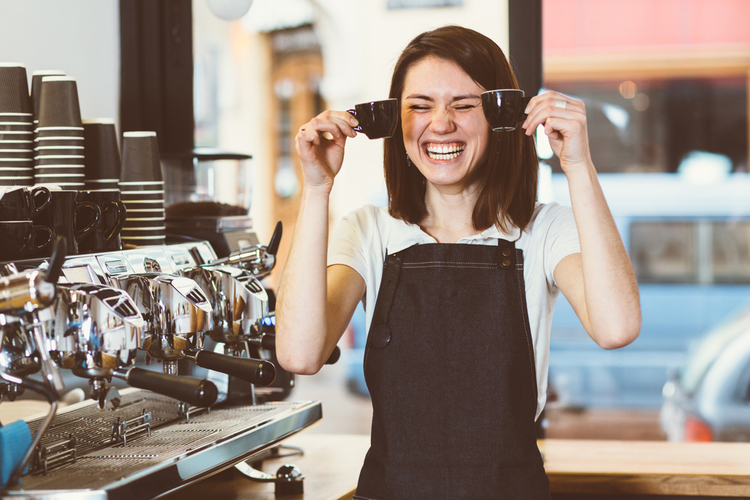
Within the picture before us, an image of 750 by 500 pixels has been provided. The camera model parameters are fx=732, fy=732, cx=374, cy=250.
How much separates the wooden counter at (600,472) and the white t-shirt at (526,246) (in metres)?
0.44

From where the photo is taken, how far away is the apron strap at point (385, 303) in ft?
3.97

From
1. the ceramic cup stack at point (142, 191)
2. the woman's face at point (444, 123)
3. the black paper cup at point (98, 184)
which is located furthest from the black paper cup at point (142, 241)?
the woman's face at point (444, 123)

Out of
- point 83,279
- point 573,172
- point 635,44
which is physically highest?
point 635,44

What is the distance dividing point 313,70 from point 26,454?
7187 mm

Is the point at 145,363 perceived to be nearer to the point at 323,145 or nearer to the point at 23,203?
the point at 23,203

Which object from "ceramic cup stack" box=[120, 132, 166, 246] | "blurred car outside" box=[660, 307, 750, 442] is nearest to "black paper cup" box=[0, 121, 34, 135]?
"ceramic cup stack" box=[120, 132, 166, 246]

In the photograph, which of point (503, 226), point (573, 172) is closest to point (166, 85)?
point (503, 226)

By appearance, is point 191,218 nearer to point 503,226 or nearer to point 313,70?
point 503,226

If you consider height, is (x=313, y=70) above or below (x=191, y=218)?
above

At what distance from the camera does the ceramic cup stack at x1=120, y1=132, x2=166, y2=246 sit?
1.45 meters

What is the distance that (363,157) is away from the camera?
5715 millimetres

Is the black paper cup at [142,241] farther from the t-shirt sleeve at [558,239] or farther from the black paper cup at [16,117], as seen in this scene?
the t-shirt sleeve at [558,239]

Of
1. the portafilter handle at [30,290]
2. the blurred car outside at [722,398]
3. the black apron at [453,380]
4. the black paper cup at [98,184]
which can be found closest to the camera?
the portafilter handle at [30,290]

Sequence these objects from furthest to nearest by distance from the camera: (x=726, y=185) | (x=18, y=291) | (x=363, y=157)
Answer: (x=363, y=157)
(x=726, y=185)
(x=18, y=291)
